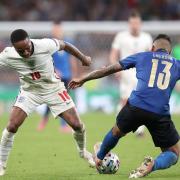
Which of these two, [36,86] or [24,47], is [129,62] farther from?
[36,86]

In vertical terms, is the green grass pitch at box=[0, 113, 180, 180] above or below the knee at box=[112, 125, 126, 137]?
below

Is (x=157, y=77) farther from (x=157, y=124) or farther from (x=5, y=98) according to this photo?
(x=5, y=98)

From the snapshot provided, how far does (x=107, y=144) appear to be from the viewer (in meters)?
9.50

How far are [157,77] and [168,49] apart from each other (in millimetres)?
461

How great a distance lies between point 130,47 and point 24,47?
21.9 ft

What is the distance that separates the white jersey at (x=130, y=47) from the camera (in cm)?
1586

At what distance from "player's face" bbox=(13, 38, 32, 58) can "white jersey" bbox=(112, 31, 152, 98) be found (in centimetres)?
643

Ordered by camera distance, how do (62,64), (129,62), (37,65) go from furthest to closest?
(62,64)
(37,65)
(129,62)

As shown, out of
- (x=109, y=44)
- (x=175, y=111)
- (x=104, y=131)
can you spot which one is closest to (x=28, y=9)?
(x=109, y=44)

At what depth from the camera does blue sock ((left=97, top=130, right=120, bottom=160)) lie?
941 centimetres

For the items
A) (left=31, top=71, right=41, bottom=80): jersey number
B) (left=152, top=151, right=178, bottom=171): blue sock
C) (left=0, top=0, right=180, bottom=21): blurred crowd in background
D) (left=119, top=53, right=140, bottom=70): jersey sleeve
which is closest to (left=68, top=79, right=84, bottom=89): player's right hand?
(left=119, top=53, right=140, bottom=70): jersey sleeve

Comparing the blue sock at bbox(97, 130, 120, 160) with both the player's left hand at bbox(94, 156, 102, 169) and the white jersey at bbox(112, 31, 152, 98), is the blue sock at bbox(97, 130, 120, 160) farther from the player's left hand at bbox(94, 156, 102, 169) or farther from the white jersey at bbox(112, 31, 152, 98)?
the white jersey at bbox(112, 31, 152, 98)

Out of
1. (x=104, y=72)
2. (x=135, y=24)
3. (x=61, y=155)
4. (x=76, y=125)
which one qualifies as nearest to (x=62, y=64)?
(x=135, y=24)

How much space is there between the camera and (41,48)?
995 cm
